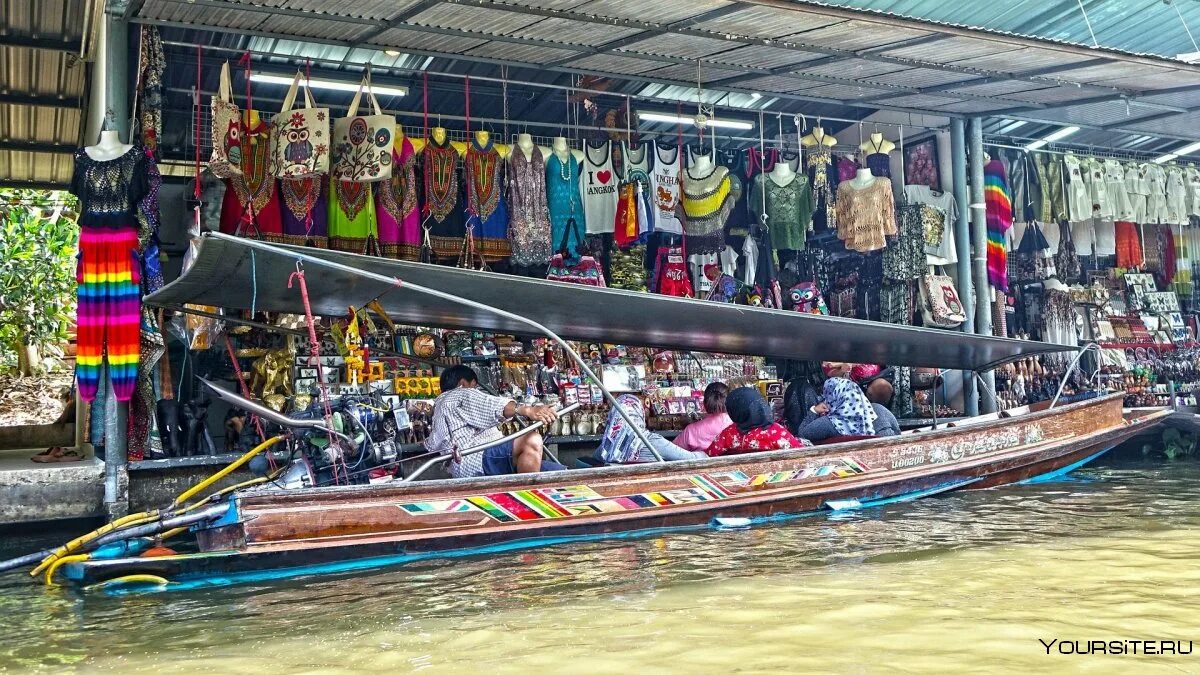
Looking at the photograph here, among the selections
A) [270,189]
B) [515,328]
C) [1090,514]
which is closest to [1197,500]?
[1090,514]

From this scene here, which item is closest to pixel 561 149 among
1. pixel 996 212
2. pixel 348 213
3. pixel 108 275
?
pixel 348 213

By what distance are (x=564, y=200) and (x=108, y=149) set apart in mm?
3870

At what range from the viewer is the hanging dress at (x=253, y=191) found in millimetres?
8148

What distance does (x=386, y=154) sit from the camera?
27.3ft

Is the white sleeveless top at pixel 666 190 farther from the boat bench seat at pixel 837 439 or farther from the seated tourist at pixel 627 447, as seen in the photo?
the seated tourist at pixel 627 447

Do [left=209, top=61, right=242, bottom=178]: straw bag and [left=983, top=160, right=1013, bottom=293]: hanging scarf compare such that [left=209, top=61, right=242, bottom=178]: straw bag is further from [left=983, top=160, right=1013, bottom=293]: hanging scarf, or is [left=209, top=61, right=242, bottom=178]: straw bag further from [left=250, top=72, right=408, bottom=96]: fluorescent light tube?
[left=983, top=160, right=1013, bottom=293]: hanging scarf

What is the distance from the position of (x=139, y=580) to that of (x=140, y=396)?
112 inches

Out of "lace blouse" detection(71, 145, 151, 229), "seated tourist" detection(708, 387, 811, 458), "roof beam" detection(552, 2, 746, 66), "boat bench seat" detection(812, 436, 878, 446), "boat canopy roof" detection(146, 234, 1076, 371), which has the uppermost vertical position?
"roof beam" detection(552, 2, 746, 66)

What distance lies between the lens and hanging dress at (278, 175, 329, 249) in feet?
27.7

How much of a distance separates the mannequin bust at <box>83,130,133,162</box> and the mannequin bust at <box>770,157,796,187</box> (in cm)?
589

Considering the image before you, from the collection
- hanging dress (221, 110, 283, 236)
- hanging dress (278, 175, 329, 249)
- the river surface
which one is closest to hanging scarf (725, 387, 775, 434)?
the river surface

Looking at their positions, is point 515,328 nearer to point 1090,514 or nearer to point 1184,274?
point 1090,514

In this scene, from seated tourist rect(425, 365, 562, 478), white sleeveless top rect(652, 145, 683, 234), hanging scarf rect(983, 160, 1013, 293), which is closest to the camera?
seated tourist rect(425, 365, 562, 478)

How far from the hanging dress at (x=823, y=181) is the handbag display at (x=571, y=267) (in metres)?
2.39
